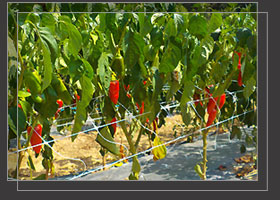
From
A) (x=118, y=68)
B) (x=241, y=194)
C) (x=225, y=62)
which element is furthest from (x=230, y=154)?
(x=118, y=68)

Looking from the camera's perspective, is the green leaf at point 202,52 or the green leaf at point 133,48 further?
the green leaf at point 202,52

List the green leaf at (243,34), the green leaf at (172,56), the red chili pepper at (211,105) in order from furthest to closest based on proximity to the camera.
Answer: the red chili pepper at (211,105) < the green leaf at (243,34) < the green leaf at (172,56)

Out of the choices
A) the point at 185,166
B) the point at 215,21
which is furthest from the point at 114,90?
the point at 185,166

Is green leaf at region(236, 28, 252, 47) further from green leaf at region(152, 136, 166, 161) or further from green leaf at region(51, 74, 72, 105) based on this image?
green leaf at region(51, 74, 72, 105)

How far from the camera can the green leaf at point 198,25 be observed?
1.13 meters

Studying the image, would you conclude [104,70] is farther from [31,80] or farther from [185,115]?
[185,115]

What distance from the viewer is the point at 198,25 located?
1151 millimetres

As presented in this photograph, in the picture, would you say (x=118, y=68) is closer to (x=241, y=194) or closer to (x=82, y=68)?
(x=82, y=68)

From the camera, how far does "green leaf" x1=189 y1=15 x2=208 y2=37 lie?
3.72 feet

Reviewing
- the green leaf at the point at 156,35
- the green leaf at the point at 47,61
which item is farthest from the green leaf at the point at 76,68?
the green leaf at the point at 156,35

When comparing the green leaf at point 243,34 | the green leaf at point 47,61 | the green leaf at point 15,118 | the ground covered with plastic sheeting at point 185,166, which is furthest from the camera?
the ground covered with plastic sheeting at point 185,166

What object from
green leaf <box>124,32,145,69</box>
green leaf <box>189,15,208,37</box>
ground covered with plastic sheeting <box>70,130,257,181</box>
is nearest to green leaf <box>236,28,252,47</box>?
green leaf <box>189,15,208,37</box>

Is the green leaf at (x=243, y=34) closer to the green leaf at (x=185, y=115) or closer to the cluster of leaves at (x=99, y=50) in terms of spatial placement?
the cluster of leaves at (x=99, y=50)

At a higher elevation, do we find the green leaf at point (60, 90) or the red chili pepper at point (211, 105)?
the green leaf at point (60, 90)
